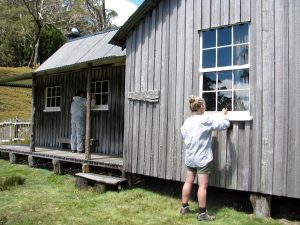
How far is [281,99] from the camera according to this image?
23.6 ft

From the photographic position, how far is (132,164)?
9789 millimetres

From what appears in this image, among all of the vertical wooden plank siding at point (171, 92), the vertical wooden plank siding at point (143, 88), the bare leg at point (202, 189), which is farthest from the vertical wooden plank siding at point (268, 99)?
the vertical wooden plank siding at point (143, 88)

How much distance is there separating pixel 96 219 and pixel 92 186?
112 inches

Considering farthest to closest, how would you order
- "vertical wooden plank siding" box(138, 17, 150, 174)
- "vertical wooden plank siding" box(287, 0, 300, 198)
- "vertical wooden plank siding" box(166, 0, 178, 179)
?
"vertical wooden plank siding" box(138, 17, 150, 174)
"vertical wooden plank siding" box(166, 0, 178, 179)
"vertical wooden plank siding" box(287, 0, 300, 198)

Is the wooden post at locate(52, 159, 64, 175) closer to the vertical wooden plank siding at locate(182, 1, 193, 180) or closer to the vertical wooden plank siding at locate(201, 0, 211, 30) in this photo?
the vertical wooden plank siding at locate(182, 1, 193, 180)

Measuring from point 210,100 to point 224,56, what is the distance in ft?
2.91

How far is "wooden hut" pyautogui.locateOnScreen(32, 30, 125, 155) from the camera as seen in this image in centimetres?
1328

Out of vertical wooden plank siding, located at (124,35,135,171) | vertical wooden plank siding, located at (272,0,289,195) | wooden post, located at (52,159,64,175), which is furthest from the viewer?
wooden post, located at (52,159,64,175)

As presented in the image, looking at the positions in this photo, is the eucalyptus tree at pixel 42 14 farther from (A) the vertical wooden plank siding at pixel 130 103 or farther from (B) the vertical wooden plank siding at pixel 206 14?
(B) the vertical wooden plank siding at pixel 206 14

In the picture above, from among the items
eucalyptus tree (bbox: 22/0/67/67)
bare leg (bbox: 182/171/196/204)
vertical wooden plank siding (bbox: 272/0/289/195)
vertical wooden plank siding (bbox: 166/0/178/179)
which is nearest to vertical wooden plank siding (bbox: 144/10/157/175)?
vertical wooden plank siding (bbox: 166/0/178/179)

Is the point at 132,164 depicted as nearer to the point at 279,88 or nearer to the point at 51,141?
the point at 279,88

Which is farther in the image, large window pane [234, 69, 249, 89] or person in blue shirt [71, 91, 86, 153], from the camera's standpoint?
person in blue shirt [71, 91, 86, 153]

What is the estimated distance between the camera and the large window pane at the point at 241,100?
775 centimetres

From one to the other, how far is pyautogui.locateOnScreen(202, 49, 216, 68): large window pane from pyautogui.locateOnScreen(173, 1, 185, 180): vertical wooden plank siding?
0.49 m
